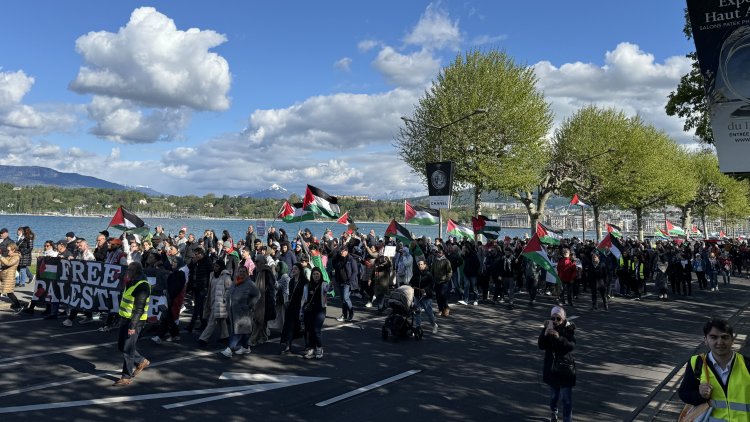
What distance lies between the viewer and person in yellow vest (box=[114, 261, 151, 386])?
26.4ft

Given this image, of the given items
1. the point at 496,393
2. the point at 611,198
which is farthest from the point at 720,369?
the point at 611,198

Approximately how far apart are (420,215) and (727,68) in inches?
707

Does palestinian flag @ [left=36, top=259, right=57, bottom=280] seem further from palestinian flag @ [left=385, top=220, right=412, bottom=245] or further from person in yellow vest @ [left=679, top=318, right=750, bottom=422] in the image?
person in yellow vest @ [left=679, top=318, right=750, bottom=422]

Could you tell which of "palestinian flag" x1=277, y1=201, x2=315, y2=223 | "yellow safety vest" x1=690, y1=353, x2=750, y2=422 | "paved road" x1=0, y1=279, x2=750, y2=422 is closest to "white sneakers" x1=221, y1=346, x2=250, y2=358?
"paved road" x1=0, y1=279, x2=750, y2=422

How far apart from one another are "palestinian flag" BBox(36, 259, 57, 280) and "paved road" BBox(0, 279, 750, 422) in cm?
108

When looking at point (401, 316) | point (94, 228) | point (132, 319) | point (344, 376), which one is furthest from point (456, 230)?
point (94, 228)

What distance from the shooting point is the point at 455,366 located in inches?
381

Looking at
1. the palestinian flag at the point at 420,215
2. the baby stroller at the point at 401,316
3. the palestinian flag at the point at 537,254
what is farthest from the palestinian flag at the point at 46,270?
the palestinian flag at the point at 420,215

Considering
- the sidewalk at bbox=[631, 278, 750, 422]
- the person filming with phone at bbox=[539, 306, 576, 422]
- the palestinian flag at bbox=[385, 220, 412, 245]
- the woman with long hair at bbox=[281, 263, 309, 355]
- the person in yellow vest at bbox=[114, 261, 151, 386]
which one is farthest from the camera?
the palestinian flag at bbox=[385, 220, 412, 245]

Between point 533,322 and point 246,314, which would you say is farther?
point 533,322

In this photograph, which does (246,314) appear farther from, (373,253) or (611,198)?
(611,198)

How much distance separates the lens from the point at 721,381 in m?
3.97

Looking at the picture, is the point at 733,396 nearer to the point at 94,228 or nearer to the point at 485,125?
the point at 485,125

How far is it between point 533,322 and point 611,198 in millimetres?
36307
